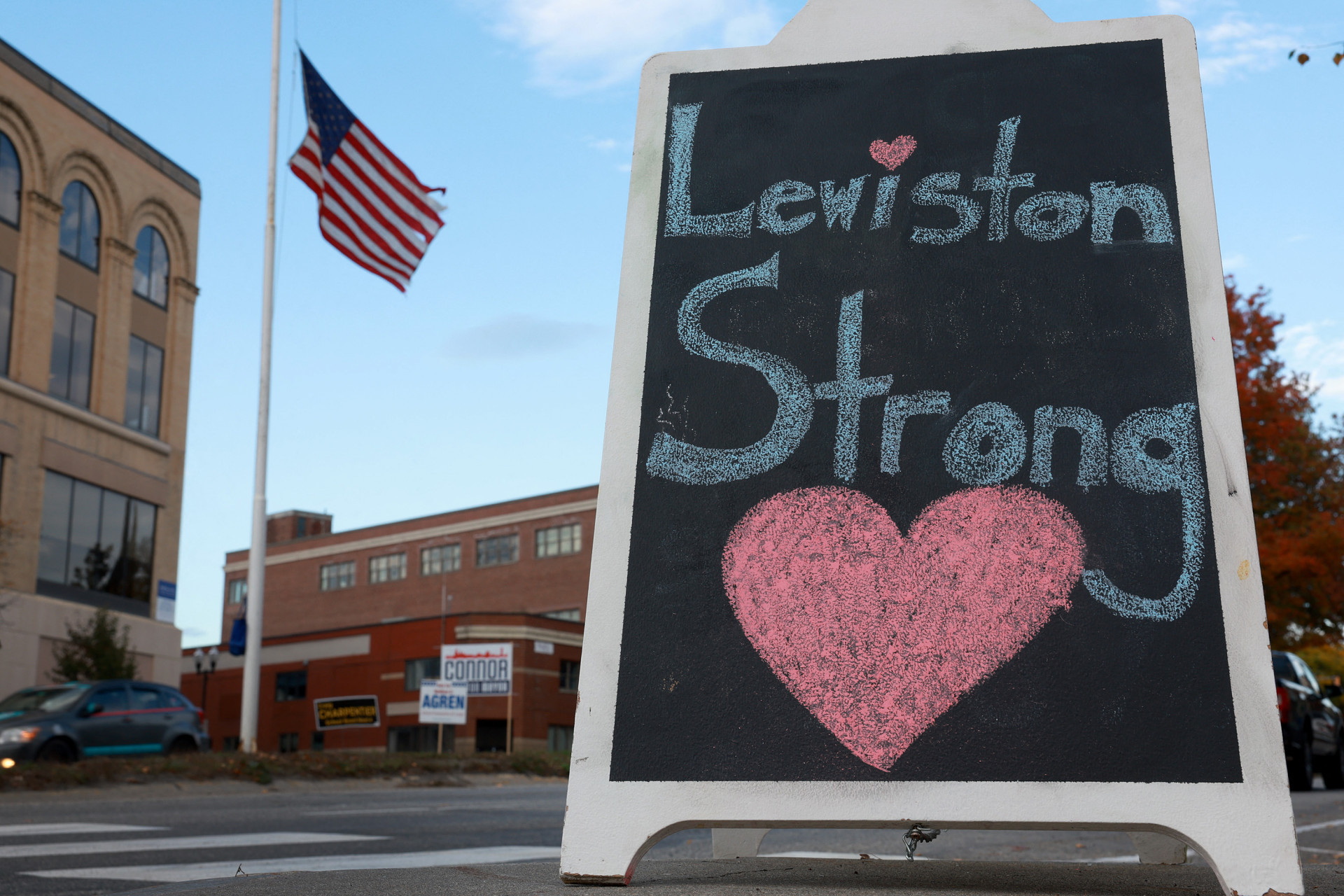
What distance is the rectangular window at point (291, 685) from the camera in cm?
5872

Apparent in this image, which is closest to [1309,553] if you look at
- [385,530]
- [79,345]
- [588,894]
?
[588,894]

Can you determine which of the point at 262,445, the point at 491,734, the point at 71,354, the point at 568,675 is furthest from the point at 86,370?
the point at 568,675

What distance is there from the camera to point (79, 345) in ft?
101

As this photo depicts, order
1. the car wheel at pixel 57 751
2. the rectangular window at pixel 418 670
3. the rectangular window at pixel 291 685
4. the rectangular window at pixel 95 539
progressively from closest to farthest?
the car wheel at pixel 57 751 < the rectangular window at pixel 95 539 < the rectangular window at pixel 418 670 < the rectangular window at pixel 291 685

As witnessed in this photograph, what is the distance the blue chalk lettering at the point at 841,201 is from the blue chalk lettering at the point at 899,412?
627 mm

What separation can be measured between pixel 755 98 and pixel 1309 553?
77.8ft

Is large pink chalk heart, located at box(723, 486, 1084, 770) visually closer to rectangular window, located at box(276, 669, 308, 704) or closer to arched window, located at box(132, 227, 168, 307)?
arched window, located at box(132, 227, 168, 307)

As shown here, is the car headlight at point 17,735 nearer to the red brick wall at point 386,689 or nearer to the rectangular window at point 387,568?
the red brick wall at point 386,689

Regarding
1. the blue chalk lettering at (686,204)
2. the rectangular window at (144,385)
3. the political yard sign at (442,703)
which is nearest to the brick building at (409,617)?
the political yard sign at (442,703)

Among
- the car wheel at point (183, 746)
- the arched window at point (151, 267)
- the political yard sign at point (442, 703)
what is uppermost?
the arched window at point (151, 267)

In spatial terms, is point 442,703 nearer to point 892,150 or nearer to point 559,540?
point 892,150

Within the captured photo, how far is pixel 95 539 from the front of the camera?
101ft

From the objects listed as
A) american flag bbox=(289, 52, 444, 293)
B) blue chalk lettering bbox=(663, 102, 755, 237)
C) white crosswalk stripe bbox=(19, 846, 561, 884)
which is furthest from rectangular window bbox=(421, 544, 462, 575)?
blue chalk lettering bbox=(663, 102, 755, 237)

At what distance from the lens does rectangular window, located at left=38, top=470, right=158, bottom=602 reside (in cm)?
2934
